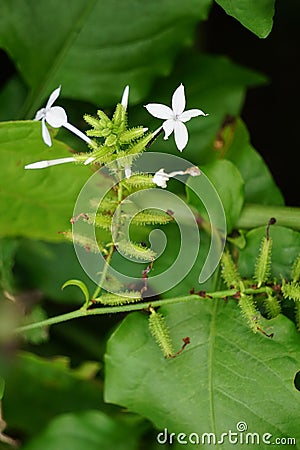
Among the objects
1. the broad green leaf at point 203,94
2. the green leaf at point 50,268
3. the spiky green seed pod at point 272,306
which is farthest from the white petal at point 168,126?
the green leaf at point 50,268

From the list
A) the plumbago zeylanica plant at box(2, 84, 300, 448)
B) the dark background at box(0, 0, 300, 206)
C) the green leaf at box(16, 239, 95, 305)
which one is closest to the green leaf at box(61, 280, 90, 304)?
the plumbago zeylanica plant at box(2, 84, 300, 448)

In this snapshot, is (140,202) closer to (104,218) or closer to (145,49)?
(104,218)

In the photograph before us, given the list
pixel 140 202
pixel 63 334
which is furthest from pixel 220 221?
pixel 63 334

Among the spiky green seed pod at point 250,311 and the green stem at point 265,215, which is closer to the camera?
the spiky green seed pod at point 250,311

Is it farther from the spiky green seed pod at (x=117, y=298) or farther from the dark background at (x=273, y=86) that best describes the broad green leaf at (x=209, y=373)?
the dark background at (x=273, y=86)

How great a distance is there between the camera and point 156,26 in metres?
0.92

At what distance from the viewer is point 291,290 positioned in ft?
2.23

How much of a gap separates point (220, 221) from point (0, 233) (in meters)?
0.30

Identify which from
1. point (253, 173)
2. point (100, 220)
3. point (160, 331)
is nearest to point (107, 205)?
point (100, 220)

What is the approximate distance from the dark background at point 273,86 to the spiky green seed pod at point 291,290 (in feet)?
1.45

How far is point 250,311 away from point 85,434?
0.43m

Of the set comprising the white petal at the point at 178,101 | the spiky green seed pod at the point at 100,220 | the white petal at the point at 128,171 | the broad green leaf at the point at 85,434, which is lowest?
the broad green leaf at the point at 85,434

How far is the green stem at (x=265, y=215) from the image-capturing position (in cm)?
78

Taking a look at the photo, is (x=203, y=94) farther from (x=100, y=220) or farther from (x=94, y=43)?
(x=100, y=220)
